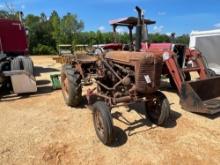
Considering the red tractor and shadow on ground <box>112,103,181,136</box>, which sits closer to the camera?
shadow on ground <box>112,103,181,136</box>

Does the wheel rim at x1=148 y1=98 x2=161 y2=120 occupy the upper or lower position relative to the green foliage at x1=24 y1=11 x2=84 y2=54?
lower

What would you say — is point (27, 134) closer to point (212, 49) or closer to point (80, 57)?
point (80, 57)

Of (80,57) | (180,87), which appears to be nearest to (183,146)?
(180,87)

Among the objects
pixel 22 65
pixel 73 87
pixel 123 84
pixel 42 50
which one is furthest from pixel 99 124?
pixel 42 50

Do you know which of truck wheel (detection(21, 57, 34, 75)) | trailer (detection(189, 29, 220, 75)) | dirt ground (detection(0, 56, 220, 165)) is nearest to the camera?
dirt ground (detection(0, 56, 220, 165))

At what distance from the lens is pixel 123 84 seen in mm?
3873

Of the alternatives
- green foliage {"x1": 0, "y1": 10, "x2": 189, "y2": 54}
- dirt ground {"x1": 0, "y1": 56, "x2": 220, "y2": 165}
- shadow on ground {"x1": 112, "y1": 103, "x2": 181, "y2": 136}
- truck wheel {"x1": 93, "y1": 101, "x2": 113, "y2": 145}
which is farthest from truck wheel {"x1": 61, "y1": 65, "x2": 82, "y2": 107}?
green foliage {"x1": 0, "y1": 10, "x2": 189, "y2": 54}

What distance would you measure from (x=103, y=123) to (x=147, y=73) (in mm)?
963

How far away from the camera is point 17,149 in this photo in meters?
3.44

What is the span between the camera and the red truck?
610 centimetres

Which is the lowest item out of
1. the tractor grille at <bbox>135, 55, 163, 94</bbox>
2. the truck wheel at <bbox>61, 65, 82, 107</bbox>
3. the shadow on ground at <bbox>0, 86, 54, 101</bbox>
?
the shadow on ground at <bbox>0, 86, 54, 101</bbox>

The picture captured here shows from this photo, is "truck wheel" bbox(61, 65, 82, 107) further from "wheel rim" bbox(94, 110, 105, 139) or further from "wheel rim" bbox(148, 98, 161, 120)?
"wheel rim" bbox(148, 98, 161, 120)

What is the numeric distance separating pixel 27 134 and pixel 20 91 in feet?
8.19

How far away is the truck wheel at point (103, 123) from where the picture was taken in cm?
335
